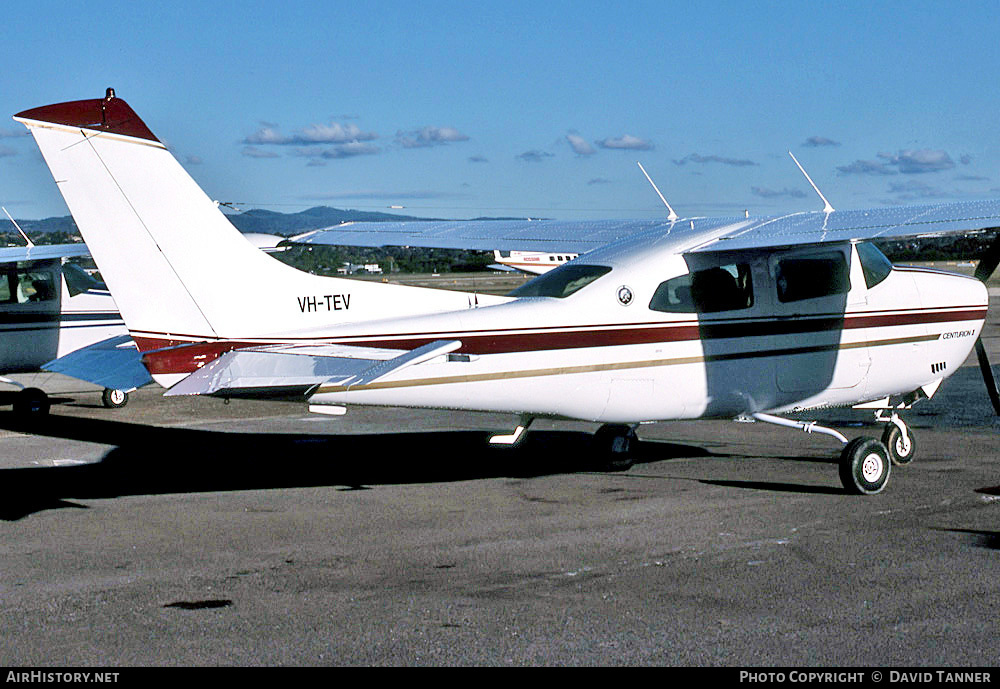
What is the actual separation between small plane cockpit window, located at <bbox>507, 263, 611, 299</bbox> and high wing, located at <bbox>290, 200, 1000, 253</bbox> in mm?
850

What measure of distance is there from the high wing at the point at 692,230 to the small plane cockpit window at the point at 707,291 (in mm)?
263

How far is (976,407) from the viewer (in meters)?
15.0

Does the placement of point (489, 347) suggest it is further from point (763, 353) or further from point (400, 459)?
point (400, 459)

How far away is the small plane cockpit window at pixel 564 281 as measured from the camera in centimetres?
945

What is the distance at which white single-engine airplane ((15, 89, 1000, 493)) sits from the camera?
845 cm

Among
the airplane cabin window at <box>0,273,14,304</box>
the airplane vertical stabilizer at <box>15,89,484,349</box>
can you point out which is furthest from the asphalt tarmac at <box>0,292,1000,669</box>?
the airplane cabin window at <box>0,273,14,304</box>

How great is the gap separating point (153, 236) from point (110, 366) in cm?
206

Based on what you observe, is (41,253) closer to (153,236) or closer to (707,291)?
(153,236)

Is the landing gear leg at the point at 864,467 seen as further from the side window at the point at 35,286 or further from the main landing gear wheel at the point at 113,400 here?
the side window at the point at 35,286

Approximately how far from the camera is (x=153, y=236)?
8516mm

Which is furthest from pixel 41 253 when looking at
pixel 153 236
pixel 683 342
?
pixel 683 342

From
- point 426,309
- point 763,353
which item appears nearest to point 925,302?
point 763,353

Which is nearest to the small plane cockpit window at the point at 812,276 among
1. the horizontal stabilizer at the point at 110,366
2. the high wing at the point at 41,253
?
the horizontal stabilizer at the point at 110,366

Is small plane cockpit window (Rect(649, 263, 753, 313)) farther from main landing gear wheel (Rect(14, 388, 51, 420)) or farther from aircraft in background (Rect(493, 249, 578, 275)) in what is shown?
aircraft in background (Rect(493, 249, 578, 275))
